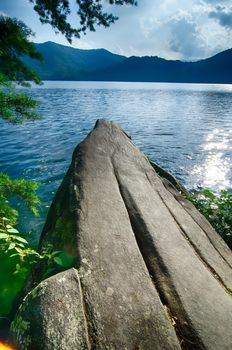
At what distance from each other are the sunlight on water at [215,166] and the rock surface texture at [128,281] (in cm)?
916

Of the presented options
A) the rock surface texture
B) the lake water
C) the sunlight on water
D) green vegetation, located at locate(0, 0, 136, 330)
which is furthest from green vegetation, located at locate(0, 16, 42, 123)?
the sunlight on water

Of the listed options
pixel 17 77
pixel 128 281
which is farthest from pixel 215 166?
pixel 128 281

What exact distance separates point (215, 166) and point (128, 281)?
15.2m

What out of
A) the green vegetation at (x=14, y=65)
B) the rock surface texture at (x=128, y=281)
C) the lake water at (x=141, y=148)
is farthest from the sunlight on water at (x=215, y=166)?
the green vegetation at (x=14, y=65)

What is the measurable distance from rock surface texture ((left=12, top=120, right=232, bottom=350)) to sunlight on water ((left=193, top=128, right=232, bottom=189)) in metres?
9.16

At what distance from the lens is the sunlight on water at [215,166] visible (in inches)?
563

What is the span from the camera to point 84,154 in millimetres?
6875

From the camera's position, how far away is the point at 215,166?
663 inches

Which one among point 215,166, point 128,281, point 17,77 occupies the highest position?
point 17,77

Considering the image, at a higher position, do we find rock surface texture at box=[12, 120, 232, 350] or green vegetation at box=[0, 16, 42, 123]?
green vegetation at box=[0, 16, 42, 123]

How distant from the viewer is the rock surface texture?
2.66 meters

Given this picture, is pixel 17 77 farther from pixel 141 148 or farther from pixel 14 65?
pixel 141 148

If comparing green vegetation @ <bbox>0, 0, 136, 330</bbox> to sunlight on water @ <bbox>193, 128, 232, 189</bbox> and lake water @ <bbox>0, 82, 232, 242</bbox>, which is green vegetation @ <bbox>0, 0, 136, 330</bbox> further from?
sunlight on water @ <bbox>193, 128, 232, 189</bbox>

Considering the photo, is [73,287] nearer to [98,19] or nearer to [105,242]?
[105,242]
